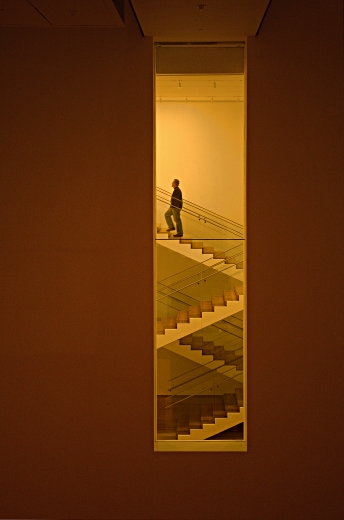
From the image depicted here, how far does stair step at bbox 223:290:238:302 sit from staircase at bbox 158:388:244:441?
0.82 metres

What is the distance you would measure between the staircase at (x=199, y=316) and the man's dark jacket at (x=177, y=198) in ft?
2.95

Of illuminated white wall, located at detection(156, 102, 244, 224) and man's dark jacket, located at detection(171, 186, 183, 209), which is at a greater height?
illuminated white wall, located at detection(156, 102, 244, 224)

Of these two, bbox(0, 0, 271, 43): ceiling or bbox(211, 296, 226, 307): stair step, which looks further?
bbox(211, 296, 226, 307): stair step

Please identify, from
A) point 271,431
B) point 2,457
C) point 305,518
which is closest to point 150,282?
point 271,431

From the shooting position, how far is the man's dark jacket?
188 inches

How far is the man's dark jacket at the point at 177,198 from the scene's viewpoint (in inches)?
188

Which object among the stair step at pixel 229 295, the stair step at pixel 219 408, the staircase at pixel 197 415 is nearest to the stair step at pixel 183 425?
the staircase at pixel 197 415

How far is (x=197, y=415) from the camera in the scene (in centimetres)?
484

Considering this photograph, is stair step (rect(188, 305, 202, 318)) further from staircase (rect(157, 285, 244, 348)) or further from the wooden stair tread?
the wooden stair tread

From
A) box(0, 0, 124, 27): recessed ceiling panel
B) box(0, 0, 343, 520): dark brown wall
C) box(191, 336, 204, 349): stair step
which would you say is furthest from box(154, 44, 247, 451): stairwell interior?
box(0, 0, 124, 27): recessed ceiling panel

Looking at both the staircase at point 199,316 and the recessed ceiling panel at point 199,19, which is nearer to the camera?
the recessed ceiling panel at point 199,19

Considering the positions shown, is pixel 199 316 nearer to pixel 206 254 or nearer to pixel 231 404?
pixel 206 254

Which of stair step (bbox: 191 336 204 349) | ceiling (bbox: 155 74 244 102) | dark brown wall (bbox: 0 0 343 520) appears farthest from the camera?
stair step (bbox: 191 336 204 349)

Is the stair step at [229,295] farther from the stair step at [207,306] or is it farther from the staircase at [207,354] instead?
the staircase at [207,354]
